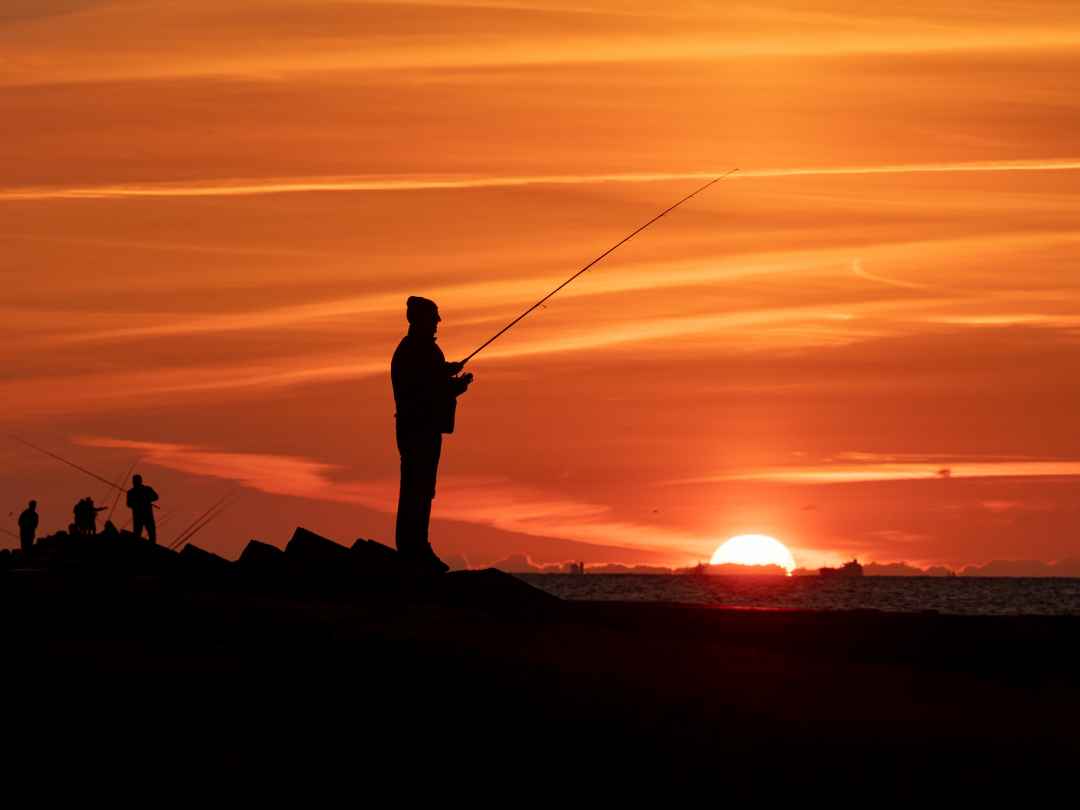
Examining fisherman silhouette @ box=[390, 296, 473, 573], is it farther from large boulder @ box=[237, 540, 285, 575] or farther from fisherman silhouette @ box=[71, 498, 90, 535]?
fisherman silhouette @ box=[71, 498, 90, 535]

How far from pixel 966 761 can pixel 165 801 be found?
14.2 feet

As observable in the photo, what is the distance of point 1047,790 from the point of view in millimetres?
9141

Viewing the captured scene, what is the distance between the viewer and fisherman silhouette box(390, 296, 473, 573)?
1952cm

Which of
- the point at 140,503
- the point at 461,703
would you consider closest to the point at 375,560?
the point at 461,703

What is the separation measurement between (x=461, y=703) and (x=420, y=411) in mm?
9640

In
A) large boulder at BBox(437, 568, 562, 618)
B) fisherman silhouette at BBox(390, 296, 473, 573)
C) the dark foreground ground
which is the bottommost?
the dark foreground ground

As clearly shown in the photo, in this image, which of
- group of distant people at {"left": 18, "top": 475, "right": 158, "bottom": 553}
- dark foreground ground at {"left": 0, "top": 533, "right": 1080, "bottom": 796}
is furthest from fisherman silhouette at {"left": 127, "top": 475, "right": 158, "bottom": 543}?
dark foreground ground at {"left": 0, "top": 533, "right": 1080, "bottom": 796}

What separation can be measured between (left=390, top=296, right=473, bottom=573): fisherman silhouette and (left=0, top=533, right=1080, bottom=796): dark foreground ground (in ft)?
17.7

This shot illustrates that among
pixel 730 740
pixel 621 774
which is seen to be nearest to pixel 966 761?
pixel 730 740

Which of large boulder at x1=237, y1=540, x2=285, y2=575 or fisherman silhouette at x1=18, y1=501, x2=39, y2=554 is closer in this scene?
large boulder at x1=237, y1=540, x2=285, y2=575

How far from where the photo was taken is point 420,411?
19531mm

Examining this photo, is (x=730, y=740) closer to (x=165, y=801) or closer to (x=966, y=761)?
(x=966, y=761)

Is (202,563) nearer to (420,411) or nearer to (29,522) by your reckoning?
(420,411)

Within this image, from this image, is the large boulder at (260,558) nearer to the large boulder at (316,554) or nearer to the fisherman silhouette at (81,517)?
the large boulder at (316,554)
